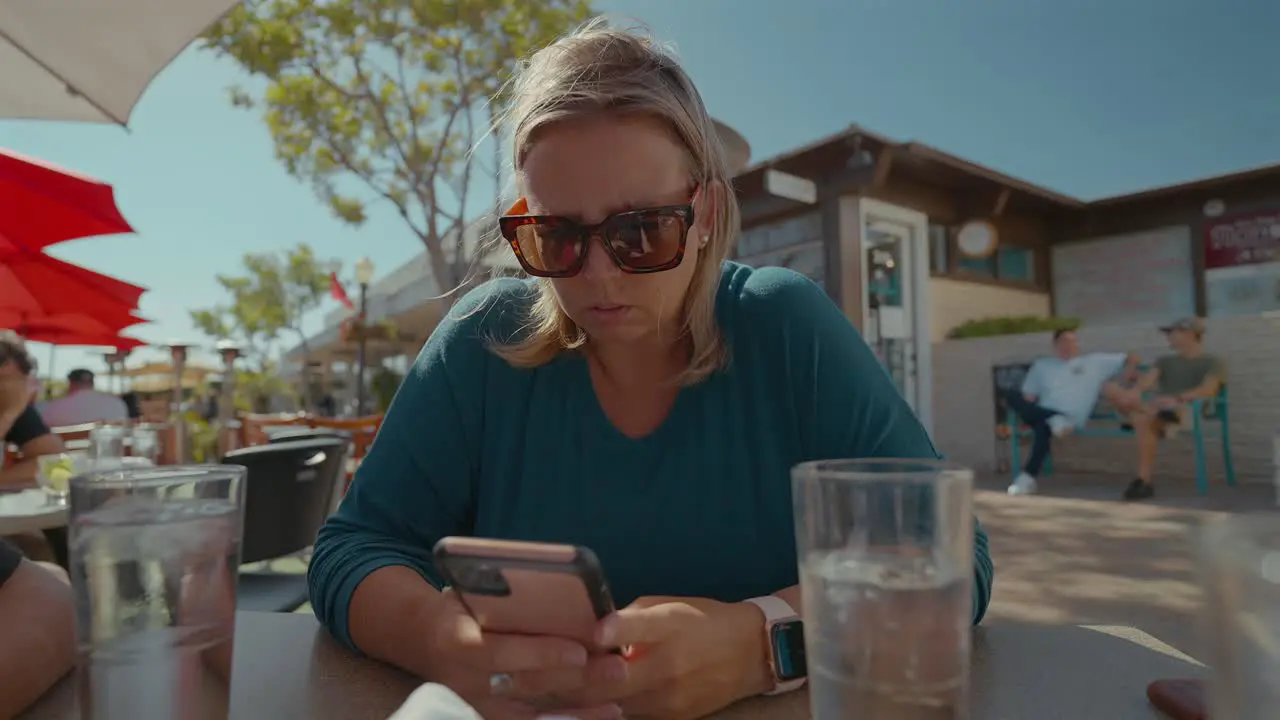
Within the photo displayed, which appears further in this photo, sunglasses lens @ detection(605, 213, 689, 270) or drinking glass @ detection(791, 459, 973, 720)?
sunglasses lens @ detection(605, 213, 689, 270)

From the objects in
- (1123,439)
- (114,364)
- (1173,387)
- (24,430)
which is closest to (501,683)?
(24,430)

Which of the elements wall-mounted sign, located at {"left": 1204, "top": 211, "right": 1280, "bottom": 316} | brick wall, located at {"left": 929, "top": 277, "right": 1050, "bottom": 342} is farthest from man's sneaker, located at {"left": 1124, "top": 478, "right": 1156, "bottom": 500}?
wall-mounted sign, located at {"left": 1204, "top": 211, "right": 1280, "bottom": 316}

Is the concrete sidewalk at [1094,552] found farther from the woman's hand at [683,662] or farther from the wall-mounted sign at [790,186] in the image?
the wall-mounted sign at [790,186]

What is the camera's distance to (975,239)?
11.3 m

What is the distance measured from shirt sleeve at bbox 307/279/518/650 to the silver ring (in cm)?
42

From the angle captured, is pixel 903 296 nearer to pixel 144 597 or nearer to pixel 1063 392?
pixel 1063 392

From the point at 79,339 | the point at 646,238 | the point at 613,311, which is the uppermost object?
the point at 79,339

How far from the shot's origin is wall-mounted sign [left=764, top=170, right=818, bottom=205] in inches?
360

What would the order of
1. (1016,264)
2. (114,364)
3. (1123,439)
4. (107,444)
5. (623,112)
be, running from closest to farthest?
(623,112) → (107,444) → (1123,439) → (1016,264) → (114,364)

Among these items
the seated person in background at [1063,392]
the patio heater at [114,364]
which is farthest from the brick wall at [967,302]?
the patio heater at [114,364]

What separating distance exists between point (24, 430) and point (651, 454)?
4265 mm

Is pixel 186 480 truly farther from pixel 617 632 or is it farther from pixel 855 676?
pixel 855 676

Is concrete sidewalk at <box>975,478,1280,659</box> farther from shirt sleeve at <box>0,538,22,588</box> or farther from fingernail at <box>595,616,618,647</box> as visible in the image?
shirt sleeve at <box>0,538,22,588</box>

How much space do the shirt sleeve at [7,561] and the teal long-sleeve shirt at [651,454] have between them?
1.17 ft
